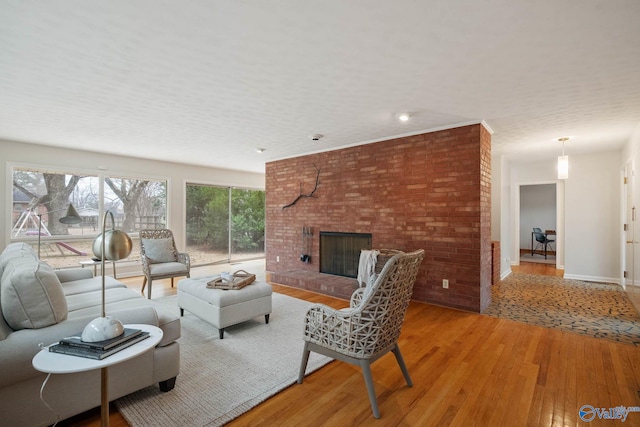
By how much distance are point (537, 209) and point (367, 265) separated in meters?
8.34

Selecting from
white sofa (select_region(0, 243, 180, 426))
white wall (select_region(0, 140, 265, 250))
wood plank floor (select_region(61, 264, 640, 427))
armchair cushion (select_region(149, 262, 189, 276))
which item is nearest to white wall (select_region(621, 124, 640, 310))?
wood plank floor (select_region(61, 264, 640, 427))

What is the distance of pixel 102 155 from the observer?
5.59 meters

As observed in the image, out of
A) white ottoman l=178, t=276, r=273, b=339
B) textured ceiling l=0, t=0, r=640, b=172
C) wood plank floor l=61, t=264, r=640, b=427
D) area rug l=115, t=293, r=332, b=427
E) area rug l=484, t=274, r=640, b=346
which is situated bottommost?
wood plank floor l=61, t=264, r=640, b=427

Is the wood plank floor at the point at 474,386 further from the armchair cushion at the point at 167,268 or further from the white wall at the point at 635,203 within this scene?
the armchair cushion at the point at 167,268

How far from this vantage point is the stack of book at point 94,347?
134 centimetres

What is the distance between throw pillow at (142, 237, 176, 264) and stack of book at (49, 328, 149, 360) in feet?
11.4

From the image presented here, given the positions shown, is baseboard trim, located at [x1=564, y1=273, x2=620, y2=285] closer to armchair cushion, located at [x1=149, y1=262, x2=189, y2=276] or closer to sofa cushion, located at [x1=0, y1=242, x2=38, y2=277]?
armchair cushion, located at [x1=149, y1=262, x2=189, y2=276]

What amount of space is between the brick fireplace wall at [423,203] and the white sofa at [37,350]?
126 inches

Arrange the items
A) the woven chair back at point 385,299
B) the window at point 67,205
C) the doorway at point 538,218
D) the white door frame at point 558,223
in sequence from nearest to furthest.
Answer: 1. the woven chair back at point 385,299
2. the window at point 67,205
3. the white door frame at point 558,223
4. the doorway at point 538,218

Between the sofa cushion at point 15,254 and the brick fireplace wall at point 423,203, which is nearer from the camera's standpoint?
the sofa cushion at point 15,254

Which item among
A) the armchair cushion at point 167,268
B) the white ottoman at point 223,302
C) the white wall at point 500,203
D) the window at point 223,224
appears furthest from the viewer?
the window at point 223,224

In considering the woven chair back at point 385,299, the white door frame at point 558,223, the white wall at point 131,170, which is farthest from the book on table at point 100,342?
the white door frame at point 558,223

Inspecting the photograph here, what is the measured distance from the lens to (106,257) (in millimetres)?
1646

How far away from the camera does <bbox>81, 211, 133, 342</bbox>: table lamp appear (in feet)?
4.64
